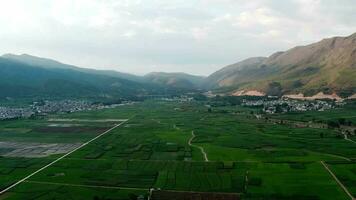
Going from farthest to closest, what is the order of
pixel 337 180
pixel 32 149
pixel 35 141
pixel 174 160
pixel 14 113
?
pixel 14 113 < pixel 35 141 < pixel 32 149 < pixel 174 160 < pixel 337 180

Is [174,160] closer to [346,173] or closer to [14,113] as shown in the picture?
[346,173]

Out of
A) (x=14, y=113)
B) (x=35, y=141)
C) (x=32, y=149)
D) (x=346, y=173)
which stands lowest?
(x=32, y=149)

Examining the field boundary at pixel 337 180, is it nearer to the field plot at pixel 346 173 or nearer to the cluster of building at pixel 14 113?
the field plot at pixel 346 173

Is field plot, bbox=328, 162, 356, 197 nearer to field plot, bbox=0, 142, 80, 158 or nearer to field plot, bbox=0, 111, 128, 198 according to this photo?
field plot, bbox=0, 111, 128, 198

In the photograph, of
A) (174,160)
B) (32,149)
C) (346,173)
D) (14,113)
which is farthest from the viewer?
(14,113)

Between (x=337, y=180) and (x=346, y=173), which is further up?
(x=346, y=173)

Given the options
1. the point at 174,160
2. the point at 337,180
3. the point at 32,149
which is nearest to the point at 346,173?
the point at 337,180

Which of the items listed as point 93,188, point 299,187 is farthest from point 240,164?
point 93,188

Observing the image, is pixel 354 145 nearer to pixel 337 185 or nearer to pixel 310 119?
pixel 337 185

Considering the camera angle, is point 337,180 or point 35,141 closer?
point 337,180
